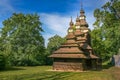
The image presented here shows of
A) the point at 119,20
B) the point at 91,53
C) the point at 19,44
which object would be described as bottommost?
the point at 91,53

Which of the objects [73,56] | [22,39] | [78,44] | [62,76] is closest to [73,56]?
[73,56]

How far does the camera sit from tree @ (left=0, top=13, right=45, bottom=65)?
5044 centimetres

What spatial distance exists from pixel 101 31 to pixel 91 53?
8.17 m

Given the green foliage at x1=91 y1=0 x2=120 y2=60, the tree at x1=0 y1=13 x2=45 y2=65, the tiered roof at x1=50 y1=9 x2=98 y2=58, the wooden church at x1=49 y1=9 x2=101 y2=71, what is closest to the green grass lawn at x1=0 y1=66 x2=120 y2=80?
the wooden church at x1=49 y1=9 x2=101 y2=71

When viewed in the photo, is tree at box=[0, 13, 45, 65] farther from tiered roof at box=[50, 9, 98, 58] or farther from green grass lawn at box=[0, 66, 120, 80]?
green grass lawn at box=[0, 66, 120, 80]

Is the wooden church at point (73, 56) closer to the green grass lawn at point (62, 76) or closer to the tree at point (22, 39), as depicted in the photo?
the green grass lawn at point (62, 76)

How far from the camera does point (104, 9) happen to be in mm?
41812

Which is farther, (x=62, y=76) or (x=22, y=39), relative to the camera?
(x=22, y=39)

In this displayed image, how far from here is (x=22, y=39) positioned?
51406 millimetres

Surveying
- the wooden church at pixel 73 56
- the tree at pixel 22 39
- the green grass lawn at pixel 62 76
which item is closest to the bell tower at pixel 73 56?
the wooden church at pixel 73 56

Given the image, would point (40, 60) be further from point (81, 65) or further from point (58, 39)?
point (58, 39)

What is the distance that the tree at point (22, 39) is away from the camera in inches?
1986

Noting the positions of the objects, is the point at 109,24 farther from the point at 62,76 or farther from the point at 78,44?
the point at 62,76

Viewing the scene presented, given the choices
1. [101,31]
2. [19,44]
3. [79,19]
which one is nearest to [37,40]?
[19,44]
